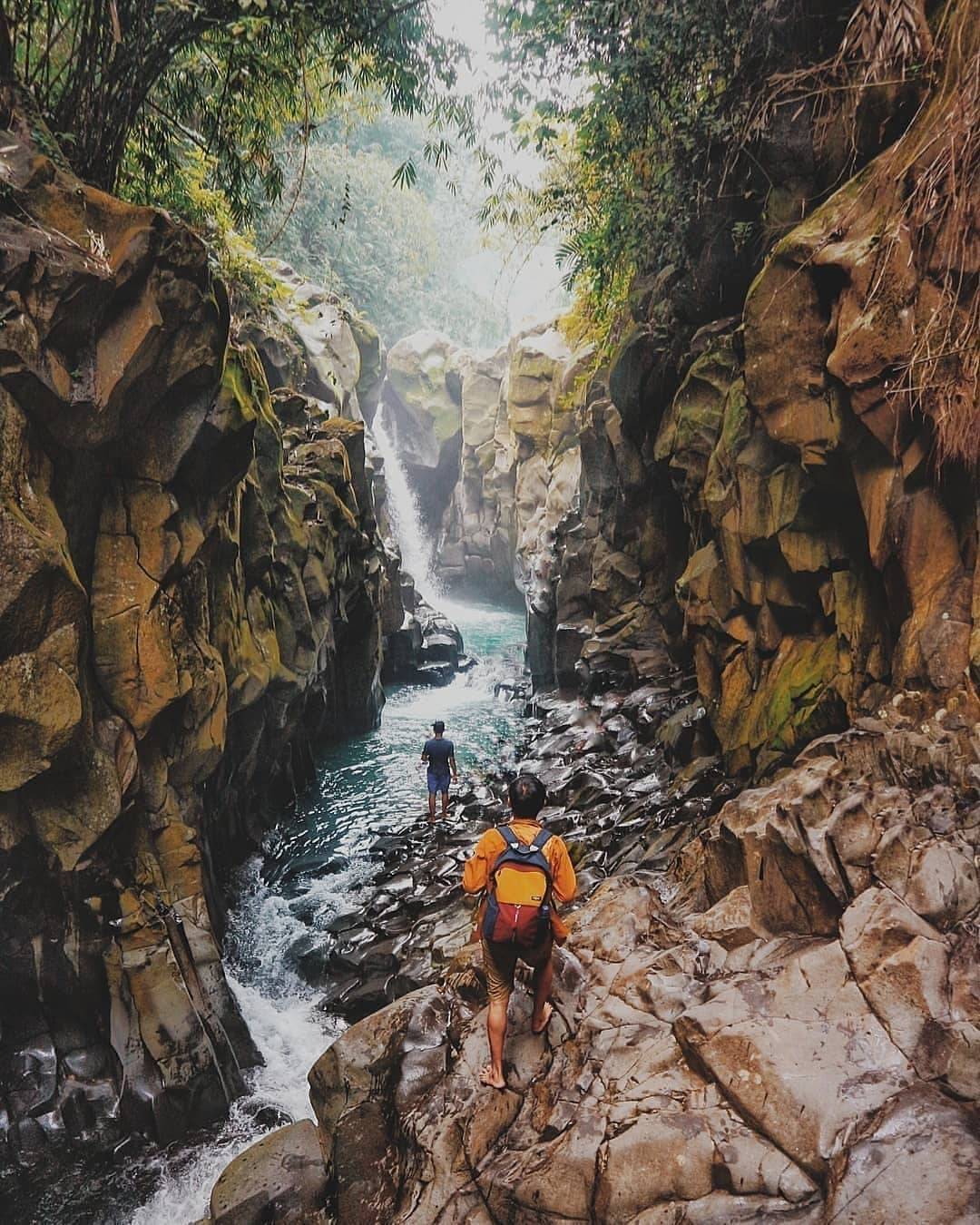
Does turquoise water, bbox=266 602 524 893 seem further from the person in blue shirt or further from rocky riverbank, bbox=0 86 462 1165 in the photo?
rocky riverbank, bbox=0 86 462 1165

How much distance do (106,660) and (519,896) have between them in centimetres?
630

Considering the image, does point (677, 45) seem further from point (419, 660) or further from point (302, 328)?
point (419, 660)

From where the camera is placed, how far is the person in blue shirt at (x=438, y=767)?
15.0 meters

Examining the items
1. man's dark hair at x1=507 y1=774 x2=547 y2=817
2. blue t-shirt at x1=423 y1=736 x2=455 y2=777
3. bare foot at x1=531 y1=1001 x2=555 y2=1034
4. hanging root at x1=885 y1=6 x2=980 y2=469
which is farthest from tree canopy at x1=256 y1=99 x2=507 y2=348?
bare foot at x1=531 y1=1001 x2=555 y2=1034

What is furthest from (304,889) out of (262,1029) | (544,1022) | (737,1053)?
(737,1053)

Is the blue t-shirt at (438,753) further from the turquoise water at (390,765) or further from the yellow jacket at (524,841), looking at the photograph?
the yellow jacket at (524,841)

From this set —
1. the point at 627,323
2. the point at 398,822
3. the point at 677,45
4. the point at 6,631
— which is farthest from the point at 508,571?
the point at 6,631

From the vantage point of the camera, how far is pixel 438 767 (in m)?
15.3

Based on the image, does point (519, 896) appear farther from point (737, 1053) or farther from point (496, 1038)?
point (737, 1053)

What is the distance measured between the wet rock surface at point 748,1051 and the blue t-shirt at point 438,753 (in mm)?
8177

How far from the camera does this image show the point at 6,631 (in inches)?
275

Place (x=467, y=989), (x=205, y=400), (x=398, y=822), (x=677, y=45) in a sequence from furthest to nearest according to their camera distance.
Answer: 1. (x=398, y=822)
2. (x=677, y=45)
3. (x=205, y=400)
4. (x=467, y=989)

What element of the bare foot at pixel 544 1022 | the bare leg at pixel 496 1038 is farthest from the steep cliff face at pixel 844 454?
the bare leg at pixel 496 1038

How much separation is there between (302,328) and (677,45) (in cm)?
2033
